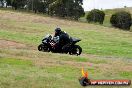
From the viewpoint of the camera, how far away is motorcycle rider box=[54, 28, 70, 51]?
28.3 meters

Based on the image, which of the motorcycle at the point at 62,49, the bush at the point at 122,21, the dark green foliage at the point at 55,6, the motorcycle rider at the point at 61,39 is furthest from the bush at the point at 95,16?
the motorcycle rider at the point at 61,39

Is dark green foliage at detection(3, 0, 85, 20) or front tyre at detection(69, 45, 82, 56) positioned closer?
front tyre at detection(69, 45, 82, 56)

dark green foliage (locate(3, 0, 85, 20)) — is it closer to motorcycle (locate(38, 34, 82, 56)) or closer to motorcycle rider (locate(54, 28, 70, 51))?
motorcycle (locate(38, 34, 82, 56))

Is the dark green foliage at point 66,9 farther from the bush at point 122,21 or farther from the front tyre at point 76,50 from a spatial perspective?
the front tyre at point 76,50

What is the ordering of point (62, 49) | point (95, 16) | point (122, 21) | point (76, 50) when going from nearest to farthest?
point (62, 49) < point (76, 50) < point (122, 21) < point (95, 16)

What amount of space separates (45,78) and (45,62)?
443 cm

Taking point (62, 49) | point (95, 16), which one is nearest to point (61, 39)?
point (62, 49)

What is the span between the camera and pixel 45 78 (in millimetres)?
16109

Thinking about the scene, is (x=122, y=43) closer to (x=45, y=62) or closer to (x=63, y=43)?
(x=63, y=43)

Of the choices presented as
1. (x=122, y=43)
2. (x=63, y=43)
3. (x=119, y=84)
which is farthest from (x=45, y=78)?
(x=122, y=43)

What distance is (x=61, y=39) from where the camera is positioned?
2859 cm

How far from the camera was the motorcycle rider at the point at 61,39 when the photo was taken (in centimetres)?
2834

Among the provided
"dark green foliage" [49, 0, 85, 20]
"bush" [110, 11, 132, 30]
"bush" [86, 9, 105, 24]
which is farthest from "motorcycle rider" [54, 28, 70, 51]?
"bush" [86, 9, 105, 24]

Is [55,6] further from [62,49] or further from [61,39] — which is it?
[61,39]
